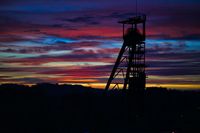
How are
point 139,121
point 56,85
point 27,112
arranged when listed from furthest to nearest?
point 56,85, point 27,112, point 139,121

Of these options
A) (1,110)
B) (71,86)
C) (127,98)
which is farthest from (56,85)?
(127,98)

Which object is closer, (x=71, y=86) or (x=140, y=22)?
(x=140, y=22)

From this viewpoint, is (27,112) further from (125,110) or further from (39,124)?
(125,110)

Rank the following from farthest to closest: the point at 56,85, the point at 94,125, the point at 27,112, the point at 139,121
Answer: the point at 56,85, the point at 27,112, the point at 139,121, the point at 94,125

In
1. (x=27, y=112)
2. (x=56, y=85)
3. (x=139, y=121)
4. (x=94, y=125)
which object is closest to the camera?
(x=94, y=125)

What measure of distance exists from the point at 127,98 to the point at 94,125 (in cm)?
741

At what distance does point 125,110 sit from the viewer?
4491 cm

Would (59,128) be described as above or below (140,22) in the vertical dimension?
below

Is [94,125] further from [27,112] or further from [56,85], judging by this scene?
[56,85]

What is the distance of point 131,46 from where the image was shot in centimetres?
4472

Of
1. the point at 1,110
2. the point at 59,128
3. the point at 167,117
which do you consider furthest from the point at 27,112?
the point at 167,117

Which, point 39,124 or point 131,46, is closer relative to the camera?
point 39,124

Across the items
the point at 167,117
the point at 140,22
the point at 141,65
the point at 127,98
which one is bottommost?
the point at 167,117

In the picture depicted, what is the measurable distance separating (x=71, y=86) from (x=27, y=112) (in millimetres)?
69596
